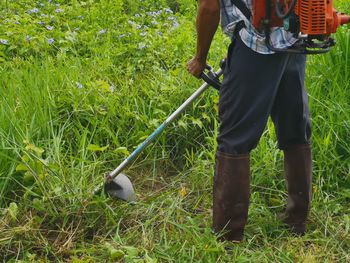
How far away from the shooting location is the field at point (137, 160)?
279cm

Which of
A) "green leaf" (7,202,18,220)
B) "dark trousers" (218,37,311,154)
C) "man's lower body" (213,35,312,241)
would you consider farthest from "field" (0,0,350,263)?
"dark trousers" (218,37,311,154)

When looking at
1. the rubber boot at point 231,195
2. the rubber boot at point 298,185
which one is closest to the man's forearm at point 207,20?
the rubber boot at point 231,195

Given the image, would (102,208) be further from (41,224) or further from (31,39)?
(31,39)

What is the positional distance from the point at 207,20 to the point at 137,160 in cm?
138

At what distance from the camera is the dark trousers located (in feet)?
7.80

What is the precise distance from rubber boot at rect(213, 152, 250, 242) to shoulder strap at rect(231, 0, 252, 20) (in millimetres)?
644

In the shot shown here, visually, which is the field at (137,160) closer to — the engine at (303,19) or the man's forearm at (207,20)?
the man's forearm at (207,20)

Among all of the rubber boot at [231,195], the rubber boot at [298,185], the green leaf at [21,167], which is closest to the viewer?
the rubber boot at [231,195]

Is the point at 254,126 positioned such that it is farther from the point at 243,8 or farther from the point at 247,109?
the point at 243,8

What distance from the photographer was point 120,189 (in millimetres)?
3082

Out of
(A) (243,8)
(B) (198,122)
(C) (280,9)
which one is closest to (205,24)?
(A) (243,8)

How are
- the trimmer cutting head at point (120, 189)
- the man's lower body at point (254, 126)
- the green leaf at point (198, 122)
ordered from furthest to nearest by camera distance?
the green leaf at point (198, 122) → the trimmer cutting head at point (120, 189) → the man's lower body at point (254, 126)

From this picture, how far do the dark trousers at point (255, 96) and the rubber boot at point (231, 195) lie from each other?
6 centimetres

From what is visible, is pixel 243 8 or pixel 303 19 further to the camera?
pixel 243 8
